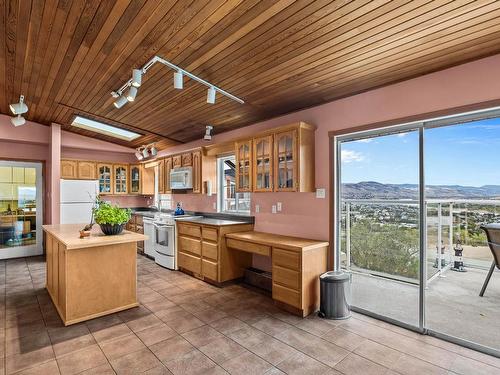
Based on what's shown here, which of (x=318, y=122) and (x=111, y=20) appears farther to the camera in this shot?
(x=318, y=122)

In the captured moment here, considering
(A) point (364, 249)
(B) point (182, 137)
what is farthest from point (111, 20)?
(A) point (364, 249)

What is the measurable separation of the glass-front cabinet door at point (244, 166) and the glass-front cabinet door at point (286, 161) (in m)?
0.50

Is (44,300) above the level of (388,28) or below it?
below

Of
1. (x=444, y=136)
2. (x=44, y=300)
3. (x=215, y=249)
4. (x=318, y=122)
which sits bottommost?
(x=44, y=300)

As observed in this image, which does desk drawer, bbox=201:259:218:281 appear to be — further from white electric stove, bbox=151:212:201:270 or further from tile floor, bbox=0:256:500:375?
white electric stove, bbox=151:212:201:270

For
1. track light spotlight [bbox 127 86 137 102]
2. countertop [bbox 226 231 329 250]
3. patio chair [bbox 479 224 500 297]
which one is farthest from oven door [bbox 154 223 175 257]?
patio chair [bbox 479 224 500 297]

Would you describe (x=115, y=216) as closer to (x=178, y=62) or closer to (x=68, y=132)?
(x=178, y=62)

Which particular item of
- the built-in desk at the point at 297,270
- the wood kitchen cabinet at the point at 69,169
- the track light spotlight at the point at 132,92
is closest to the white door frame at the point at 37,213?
the wood kitchen cabinet at the point at 69,169

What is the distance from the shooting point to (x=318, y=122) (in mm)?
3629

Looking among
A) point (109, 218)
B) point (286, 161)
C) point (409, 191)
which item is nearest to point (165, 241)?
point (109, 218)

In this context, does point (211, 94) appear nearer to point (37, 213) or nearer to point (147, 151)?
point (147, 151)

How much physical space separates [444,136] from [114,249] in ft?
13.1

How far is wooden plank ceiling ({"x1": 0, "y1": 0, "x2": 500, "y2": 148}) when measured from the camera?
2068 millimetres

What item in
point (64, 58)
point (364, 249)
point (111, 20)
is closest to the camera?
point (111, 20)
